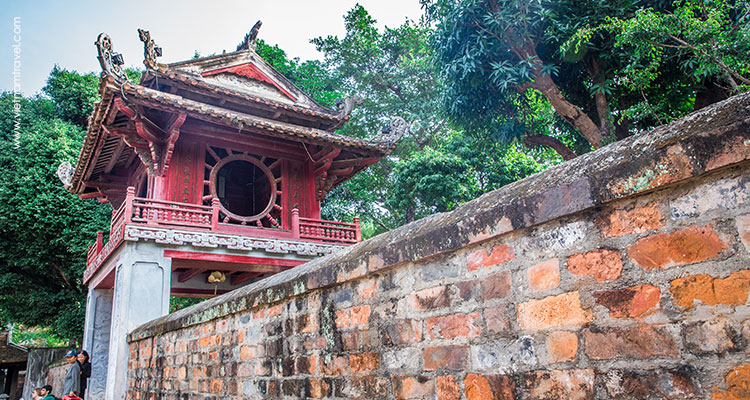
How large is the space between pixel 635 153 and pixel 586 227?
0.27m

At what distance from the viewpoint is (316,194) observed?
38.5ft

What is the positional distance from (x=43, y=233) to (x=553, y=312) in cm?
1820

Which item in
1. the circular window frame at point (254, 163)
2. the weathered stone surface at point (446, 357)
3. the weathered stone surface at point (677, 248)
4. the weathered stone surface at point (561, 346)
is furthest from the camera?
the circular window frame at point (254, 163)

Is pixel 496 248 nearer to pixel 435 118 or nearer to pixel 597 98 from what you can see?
pixel 597 98

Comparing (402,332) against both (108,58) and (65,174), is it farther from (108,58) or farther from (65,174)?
(65,174)

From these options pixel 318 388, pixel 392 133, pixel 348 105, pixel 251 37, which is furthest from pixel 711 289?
pixel 251 37

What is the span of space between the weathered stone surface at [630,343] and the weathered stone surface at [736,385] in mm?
120

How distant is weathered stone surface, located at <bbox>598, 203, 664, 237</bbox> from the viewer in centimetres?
143

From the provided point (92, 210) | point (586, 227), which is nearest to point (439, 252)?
point (586, 227)

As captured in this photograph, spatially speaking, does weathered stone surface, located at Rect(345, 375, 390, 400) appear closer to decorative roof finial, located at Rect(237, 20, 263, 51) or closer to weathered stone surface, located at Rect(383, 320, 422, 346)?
weathered stone surface, located at Rect(383, 320, 422, 346)

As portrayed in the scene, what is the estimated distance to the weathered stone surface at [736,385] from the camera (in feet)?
3.93

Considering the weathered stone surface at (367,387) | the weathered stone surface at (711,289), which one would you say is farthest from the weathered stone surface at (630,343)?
the weathered stone surface at (367,387)

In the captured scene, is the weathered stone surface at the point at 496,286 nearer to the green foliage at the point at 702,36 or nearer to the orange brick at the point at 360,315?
the orange brick at the point at 360,315

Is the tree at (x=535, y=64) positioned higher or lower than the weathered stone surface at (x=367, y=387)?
higher
